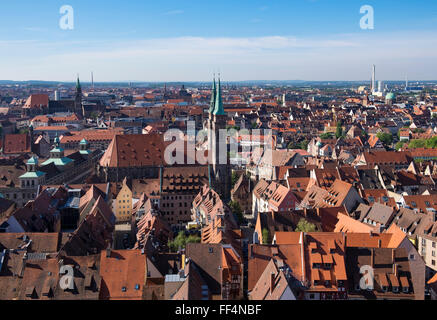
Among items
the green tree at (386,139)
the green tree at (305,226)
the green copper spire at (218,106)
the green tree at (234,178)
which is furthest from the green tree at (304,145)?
the green tree at (305,226)

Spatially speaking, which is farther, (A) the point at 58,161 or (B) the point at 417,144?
(B) the point at 417,144

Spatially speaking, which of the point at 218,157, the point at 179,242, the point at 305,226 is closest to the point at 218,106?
the point at 218,157

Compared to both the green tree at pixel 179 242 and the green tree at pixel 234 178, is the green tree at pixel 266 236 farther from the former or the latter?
the green tree at pixel 234 178

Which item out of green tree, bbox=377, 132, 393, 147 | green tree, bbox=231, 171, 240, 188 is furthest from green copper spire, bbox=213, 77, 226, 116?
green tree, bbox=377, 132, 393, 147

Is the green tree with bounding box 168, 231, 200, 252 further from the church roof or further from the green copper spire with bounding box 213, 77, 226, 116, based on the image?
the church roof

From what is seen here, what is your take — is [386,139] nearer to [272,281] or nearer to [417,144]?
[417,144]

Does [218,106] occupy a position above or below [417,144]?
above
